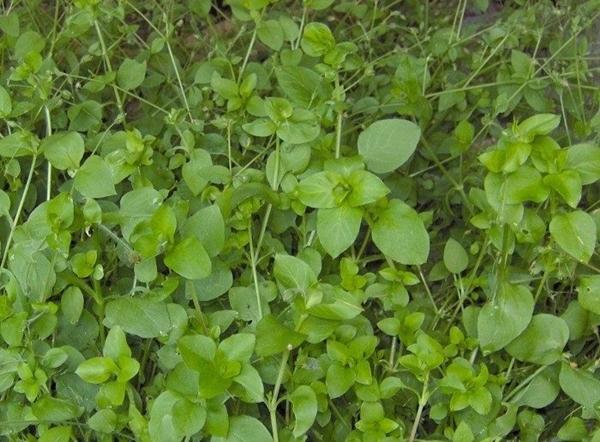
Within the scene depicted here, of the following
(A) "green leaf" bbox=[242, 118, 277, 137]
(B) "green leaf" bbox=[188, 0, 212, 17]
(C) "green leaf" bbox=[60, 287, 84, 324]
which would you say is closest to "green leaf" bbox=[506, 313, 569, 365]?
(A) "green leaf" bbox=[242, 118, 277, 137]

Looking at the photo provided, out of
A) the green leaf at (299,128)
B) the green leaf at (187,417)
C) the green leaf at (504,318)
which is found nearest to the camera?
the green leaf at (187,417)

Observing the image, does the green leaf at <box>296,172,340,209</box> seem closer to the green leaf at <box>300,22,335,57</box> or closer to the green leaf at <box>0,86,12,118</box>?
the green leaf at <box>300,22,335,57</box>

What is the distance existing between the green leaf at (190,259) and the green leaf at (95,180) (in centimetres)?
14

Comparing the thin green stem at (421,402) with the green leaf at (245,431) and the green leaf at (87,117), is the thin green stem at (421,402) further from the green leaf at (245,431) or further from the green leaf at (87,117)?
the green leaf at (87,117)

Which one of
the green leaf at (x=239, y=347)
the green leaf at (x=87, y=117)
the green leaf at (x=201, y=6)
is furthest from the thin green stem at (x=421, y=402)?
the green leaf at (x=201, y=6)

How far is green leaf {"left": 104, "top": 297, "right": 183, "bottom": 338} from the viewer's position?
3.81 ft

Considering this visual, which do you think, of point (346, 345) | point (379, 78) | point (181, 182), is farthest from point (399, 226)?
point (379, 78)

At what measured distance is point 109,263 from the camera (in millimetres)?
1308

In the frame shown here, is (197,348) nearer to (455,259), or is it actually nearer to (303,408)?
(303,408)

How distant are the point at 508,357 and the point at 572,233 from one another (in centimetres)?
23

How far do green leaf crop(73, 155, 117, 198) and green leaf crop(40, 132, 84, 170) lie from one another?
0.13 ft

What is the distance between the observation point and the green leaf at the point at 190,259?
1135 millimetres

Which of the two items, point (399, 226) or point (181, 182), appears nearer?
point (399, 226)

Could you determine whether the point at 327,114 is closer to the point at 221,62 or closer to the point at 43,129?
the point at 221,62
